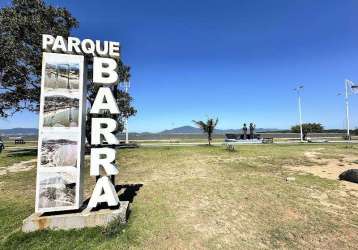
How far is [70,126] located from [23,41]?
19792 mm

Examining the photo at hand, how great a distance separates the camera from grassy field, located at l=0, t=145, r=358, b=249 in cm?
631

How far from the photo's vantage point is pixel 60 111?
23.8 ft

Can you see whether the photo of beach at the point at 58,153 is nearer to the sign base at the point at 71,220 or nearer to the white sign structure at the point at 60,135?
the white sign structure at the point at 60,135

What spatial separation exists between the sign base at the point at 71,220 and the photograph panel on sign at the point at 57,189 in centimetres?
35

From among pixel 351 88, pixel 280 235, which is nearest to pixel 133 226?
pixel 280 235

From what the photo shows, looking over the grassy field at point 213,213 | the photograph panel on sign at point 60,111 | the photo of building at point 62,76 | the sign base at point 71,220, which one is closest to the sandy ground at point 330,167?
the grassy field at point 213,213

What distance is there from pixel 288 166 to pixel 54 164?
15.1m

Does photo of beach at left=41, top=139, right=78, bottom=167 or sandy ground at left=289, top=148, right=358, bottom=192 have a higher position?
photo of beach at left=41, top=139, right=78, bottom=167

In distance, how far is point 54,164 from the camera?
23.4ft

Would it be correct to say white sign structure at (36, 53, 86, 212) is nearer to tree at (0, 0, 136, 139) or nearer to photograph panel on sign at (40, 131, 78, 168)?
photograph panel on sign at (40, 131, 78, 168)

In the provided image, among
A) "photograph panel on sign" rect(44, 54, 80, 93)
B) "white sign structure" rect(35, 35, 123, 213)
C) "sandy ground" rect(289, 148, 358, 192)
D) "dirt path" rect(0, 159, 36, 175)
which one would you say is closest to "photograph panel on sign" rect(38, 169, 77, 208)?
"white sign structure" rect(35, 35, 123, 213)

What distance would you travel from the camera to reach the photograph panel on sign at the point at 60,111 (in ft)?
23.4

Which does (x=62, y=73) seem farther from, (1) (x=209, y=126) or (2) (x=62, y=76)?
(1) (x=209, y=126)

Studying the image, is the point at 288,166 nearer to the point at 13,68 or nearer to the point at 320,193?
the point at 320,193
